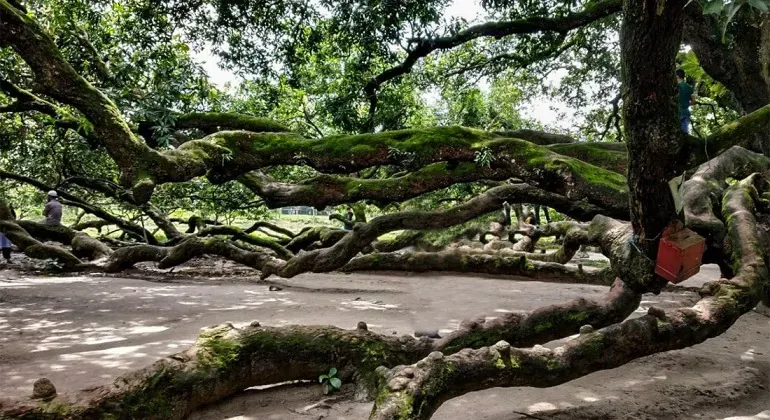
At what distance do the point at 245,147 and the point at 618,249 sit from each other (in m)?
4.46

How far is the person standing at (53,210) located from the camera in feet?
39.5

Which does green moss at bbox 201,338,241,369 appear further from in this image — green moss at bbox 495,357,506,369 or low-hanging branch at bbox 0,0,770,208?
low-hanging branch at bbox 0,0,770,208

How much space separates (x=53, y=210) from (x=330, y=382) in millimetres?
11879

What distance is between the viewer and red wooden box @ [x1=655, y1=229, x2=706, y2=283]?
139 inches

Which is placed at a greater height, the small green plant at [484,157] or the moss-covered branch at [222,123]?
the moss-covered branch at [222,123]

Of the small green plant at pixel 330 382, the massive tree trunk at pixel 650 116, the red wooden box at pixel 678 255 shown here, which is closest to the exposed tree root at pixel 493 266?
the red wooden box at pixel 678 255

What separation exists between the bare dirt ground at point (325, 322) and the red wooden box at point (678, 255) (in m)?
0.99

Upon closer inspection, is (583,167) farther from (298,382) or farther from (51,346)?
(51,346)

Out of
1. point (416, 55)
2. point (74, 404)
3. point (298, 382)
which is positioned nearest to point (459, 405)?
A: point (298, 382)

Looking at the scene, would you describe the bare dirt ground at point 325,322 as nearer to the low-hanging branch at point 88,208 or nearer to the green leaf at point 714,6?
the low-hanging branch at point 88,208

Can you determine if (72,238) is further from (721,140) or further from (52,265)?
(721,140)

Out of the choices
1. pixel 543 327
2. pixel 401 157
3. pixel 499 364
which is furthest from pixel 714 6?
pixel 401 157

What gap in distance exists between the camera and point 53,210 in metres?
12.5

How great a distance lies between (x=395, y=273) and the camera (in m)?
11.7
